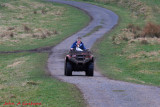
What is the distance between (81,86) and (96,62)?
49.4 ft

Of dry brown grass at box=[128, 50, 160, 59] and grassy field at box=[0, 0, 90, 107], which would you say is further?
dry brown grass at box=[128, 50, 160, 59]

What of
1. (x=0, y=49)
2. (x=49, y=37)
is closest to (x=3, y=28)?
(x=49, y=37)

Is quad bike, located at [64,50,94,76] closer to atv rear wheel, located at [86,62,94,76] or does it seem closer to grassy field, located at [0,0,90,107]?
atv rear wheel, located at [86,62,94,76]

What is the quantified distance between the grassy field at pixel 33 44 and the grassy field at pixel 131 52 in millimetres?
4949

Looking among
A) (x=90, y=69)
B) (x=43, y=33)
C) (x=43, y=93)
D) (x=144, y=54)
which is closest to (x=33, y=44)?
(x=43, y=33)

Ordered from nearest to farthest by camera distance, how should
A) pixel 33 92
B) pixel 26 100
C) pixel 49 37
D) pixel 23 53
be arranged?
pixel 26 100 → pixel 33 92 → pixel 23 53 → pixel 49 37

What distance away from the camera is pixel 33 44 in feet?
150

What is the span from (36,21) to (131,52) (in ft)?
95.0

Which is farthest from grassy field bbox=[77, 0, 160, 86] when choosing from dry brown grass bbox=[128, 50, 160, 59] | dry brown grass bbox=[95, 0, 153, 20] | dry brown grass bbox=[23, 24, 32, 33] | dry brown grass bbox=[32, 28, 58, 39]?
dry brown grass bbox=[23, 24, 32, 33]

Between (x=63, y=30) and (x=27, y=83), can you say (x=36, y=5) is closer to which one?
(x=63, y=30)

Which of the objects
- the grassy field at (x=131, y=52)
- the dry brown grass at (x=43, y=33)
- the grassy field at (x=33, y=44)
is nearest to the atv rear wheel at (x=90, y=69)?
the grassy field at (x=131, y=52)

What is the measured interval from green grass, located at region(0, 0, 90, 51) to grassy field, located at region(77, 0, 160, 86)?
20.1 feet

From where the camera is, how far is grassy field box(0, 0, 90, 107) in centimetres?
1598

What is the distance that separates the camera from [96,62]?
3331cm
